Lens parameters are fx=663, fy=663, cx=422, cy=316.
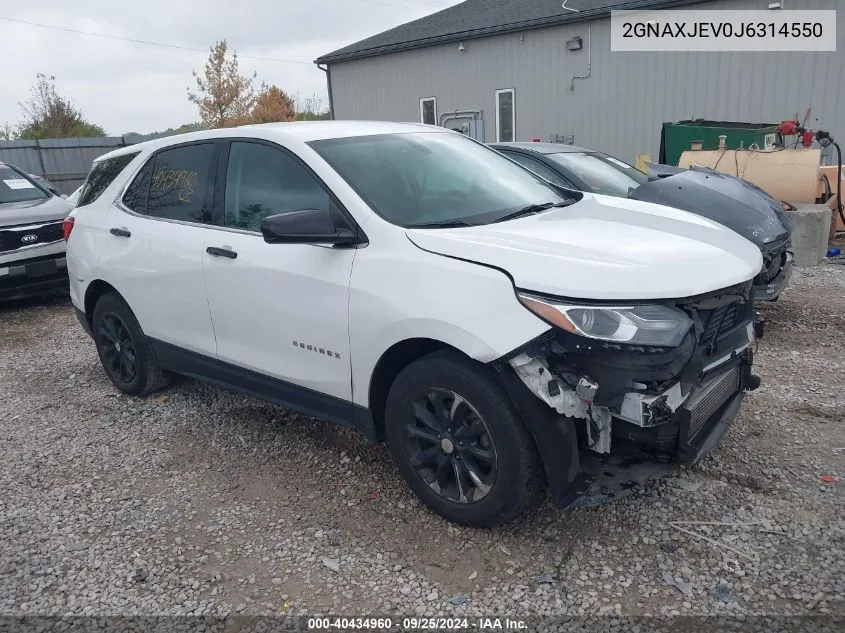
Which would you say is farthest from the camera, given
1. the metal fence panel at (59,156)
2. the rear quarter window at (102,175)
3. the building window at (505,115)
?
the metal fence panel at (59,156)

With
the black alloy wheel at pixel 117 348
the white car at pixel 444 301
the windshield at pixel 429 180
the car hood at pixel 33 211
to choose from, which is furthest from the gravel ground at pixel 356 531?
the car hood at pixel 33 211

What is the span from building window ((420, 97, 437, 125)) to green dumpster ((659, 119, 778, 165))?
341 inches

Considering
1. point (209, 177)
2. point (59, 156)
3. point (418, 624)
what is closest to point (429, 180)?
point (209, 177)

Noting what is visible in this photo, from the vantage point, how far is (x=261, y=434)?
4.06 metres

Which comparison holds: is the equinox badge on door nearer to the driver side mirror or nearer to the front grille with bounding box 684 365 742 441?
the driver side mirror

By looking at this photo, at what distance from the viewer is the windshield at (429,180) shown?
314cm

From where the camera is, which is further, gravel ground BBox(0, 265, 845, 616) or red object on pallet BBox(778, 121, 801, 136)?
red object on pallet BBox(778, 121, 801, 136)

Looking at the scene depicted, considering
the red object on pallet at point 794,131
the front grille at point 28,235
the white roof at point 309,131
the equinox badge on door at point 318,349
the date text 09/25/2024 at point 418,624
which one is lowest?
the date text 09/25/2024 at point 418,624

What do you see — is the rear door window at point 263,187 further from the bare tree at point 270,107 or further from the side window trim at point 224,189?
the bare tree at point 270,107

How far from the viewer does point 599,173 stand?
6.39 meters

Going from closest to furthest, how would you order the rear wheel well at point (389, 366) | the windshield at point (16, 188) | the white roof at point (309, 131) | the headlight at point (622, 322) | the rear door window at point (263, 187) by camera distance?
the headlight at point (622, 322) < the rear wheel well at point (389, 366) < the rear door window at point (263, 187) < the white roof at point (309, 131) < the windshield at point (16, 188)

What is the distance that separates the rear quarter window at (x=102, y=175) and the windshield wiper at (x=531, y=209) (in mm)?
2696

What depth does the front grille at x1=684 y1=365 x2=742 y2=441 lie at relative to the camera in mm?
2609

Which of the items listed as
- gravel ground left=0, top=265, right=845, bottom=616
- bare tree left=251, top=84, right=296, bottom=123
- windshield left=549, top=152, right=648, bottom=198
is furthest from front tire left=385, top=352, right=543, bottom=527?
bare tree left=251, top=84, right=296, bottom=123
